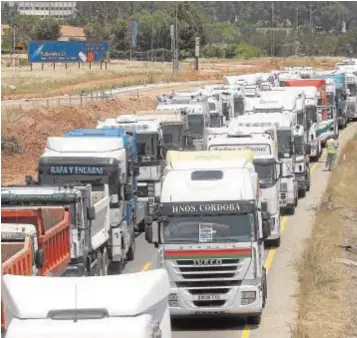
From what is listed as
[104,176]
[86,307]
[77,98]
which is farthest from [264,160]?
[77,98]

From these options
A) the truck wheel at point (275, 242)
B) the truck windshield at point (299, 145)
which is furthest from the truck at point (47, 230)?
the truck windshield at point (299, 145)

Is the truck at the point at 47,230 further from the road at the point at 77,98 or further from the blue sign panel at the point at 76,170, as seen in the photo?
the road at the point at 77,98

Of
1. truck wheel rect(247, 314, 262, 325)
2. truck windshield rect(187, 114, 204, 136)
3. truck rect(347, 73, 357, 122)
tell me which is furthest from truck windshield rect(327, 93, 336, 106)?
truck wheel rect(247, 314, 262, 325)

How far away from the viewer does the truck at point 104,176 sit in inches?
995

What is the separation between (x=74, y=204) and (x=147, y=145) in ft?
36.8

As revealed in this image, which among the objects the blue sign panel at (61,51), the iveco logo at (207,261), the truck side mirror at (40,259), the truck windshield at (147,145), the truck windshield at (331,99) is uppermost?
the blue sign panel at (61,51)

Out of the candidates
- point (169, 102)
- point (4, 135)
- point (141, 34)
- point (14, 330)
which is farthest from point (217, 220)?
point (141, 34)

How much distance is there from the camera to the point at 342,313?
22.2 meters

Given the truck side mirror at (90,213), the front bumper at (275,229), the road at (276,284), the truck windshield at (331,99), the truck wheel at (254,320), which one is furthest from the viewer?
the truck windshield at (331,99)

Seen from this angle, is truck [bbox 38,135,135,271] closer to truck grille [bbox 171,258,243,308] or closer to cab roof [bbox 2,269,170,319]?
truck grille [bbox 171,258,243,308]

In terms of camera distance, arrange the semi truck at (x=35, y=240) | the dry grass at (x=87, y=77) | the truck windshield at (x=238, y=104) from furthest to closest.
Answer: the dry grass at (x=87, y=77), the truck windshield at (x=238, y=104), the semi truck at (x=35, y=240)

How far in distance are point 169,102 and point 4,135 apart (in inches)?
369

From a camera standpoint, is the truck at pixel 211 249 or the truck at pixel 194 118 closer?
the truck at pixel 211 249

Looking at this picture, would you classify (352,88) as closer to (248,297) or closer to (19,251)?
(248,297)
